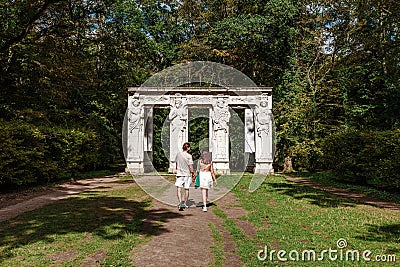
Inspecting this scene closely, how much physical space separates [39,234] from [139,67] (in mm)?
21791

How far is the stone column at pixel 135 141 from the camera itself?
19828 millimetres

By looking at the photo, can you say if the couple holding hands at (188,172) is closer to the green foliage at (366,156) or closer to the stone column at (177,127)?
the green foliage at (366,156)

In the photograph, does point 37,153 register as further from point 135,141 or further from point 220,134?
point 220,134

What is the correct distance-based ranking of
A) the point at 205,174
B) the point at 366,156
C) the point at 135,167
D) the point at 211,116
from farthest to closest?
the point at 211,116 < the point at 135,167 < the point at 366,156 < the point at 205,174

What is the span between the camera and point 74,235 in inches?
244

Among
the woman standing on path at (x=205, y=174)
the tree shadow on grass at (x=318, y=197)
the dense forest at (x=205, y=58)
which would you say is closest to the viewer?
the woman standing on path at (x=205, y=174)

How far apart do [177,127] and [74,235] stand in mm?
14125

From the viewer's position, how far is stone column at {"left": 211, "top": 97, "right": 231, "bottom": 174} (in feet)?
65.1

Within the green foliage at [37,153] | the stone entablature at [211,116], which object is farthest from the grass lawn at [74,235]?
the stone entablature at [211,116]

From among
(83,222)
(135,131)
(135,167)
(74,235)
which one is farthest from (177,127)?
(74,235)

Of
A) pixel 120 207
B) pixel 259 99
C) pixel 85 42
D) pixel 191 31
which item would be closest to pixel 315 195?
pixel 120 207

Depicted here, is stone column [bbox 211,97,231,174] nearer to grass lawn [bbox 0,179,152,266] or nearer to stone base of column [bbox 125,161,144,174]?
stone base of column [bbox 125,161,144,174]
